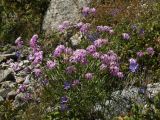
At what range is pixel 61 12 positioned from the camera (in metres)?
11.5

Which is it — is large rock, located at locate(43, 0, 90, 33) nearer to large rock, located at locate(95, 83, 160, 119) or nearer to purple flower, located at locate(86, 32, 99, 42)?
purple flower, located at locate(86, 32, 99, 42)

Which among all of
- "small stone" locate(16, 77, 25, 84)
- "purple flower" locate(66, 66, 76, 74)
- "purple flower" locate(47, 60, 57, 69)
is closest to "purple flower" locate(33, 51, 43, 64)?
"purple flower" locate(47, 60, 57, 69)

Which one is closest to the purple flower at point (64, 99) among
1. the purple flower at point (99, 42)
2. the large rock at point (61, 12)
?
the purple flower at point (99, 42)

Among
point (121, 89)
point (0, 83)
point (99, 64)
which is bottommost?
point (0, 83)

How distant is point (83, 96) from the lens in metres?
6.55

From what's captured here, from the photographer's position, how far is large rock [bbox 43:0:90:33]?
1122 cm

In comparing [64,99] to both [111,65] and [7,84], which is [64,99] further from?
[7,84]

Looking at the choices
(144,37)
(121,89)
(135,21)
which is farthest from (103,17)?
(121,89)

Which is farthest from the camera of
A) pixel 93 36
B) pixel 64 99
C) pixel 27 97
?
pixel 93 36

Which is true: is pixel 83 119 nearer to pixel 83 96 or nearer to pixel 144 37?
pixel 83 96

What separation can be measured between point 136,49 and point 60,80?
6.37 feet

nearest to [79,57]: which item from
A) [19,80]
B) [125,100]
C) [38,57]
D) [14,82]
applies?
[38,57]

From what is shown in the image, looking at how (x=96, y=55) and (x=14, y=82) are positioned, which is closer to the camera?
(x=96, y=55)

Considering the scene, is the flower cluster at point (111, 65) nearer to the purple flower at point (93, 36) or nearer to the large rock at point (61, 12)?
the purple flower at point (93, 36)
